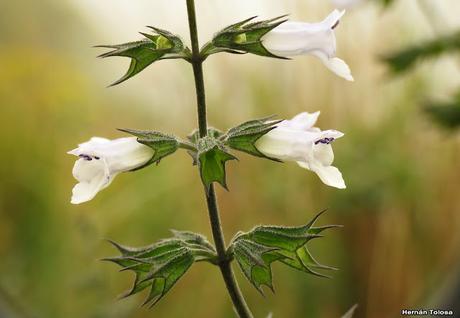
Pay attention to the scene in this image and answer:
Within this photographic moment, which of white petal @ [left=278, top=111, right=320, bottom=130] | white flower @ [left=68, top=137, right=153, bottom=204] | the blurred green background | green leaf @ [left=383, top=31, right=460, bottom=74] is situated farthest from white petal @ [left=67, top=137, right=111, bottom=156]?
the blurred green background

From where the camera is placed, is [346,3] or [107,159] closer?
[107,159]

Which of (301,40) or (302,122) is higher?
(301,40)

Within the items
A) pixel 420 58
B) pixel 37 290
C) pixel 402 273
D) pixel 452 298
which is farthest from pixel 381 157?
pixel 37 290

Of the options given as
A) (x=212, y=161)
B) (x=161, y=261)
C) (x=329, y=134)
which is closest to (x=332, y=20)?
(x=329, y=134)

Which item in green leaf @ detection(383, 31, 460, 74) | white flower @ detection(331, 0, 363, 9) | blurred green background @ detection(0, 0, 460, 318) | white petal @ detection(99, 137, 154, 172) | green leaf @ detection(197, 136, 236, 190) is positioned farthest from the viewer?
blurred green background @ detection(0, 0, 460, 318)

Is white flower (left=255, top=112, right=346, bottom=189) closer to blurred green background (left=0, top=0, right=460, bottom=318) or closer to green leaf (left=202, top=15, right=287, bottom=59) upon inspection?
green leaf (left=202, top=15, right=287, bottom=59)

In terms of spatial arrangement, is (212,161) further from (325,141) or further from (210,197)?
(325,141)

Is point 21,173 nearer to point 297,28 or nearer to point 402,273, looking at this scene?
point 402,273
